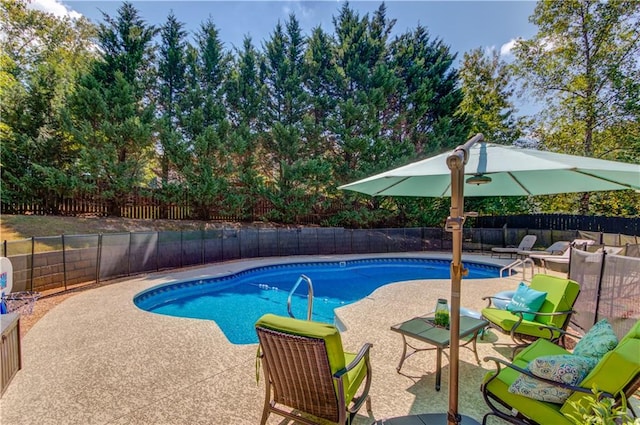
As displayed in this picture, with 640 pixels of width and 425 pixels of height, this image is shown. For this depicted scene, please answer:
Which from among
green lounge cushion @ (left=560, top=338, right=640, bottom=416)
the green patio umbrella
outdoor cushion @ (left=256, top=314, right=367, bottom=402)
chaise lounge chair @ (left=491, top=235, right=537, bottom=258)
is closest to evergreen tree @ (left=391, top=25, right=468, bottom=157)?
chaise lounge chair @ (left=491, top=235, right=537, bottom=258)

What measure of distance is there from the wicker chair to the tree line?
11.1 metres

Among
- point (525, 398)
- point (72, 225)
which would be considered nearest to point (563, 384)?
point (525, 398)

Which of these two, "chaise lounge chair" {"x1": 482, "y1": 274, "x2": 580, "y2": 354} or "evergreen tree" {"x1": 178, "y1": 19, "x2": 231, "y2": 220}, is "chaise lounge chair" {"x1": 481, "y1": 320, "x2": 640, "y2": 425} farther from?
"evergreen tree" {"x1": 178, "y1": 19, "x2": 231, "y2": 220}

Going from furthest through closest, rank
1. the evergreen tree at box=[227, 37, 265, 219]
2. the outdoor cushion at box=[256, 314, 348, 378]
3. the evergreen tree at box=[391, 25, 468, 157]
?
the evergreen tree at box=[391, 25, 468, 157] → the evergreen tree at box=[227, 37, 265, 219] → the outdoor cushion at box=[256, 314, 348, 378]

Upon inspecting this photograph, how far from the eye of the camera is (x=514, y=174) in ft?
9.45

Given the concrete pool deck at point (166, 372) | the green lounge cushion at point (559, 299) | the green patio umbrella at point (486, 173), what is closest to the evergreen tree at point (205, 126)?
the concrete pool deck at point (166, 372)

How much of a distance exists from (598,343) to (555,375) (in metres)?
0.49

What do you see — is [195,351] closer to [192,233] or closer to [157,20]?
[192,233]

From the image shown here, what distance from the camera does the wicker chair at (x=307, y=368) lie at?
74.1 inches

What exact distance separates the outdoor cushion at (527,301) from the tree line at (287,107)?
10355 mm

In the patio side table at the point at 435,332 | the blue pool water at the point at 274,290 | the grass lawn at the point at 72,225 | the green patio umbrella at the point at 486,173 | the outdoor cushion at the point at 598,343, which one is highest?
the green patio umbrella at the point at 486,173

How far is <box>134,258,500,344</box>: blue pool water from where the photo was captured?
6.27 metres

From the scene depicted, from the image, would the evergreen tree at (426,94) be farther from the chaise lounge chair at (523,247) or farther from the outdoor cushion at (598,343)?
the outdoor cushion at (598,343)

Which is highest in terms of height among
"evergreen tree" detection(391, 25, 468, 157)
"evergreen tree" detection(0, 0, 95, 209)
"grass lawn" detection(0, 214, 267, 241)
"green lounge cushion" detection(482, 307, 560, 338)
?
"evergreen tree" detection(391, 25, 468, 157)
